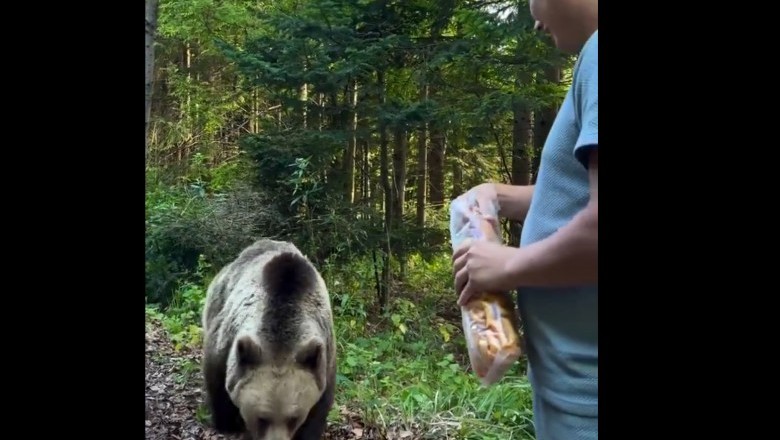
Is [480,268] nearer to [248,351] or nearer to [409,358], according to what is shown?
[248,351]

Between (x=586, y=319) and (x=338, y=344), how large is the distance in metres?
2.43

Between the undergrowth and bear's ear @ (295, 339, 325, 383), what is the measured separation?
644mm

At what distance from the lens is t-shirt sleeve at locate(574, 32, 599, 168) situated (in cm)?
73

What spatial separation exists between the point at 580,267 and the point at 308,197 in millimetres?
2667

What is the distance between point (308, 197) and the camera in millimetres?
3344

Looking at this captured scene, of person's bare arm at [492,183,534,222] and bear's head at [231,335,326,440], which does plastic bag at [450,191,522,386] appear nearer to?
person's bare arm at [492,183,534,222]

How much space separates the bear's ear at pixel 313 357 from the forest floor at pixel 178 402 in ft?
1.82
